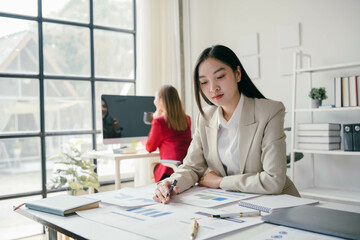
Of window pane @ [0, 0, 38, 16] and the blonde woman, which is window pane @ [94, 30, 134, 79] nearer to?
window pane @ [0, 0, 38, 16]

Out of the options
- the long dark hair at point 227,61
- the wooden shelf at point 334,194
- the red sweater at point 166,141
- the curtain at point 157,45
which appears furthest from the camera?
the curtain at point 157,45

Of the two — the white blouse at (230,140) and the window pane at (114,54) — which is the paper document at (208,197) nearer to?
the white blouse at (230,140)

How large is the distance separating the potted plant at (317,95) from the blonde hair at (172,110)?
1.11 m

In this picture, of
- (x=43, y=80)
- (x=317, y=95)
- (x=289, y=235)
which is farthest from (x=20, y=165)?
(x=289, y=235)

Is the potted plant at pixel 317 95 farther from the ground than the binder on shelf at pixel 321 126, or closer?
farther from the ground

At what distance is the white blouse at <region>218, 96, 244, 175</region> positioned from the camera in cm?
158

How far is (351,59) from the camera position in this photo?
3.02m

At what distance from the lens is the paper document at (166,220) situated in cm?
85

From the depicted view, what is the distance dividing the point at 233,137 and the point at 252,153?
132 millimetres

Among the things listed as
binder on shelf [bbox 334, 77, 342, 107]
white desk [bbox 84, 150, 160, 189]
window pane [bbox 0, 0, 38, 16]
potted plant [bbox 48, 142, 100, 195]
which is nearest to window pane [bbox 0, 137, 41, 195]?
potted plant [bbox 48, 142, 100, 195]

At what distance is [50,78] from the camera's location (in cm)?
366

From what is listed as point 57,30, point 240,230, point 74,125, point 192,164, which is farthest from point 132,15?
point 240,230

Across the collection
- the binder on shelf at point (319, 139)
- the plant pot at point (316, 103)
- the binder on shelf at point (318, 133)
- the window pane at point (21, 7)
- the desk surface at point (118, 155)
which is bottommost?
the desk surface at point (118, 155)

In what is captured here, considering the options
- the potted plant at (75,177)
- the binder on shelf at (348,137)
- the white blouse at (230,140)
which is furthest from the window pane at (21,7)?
the binder on shelf at (348,137)
